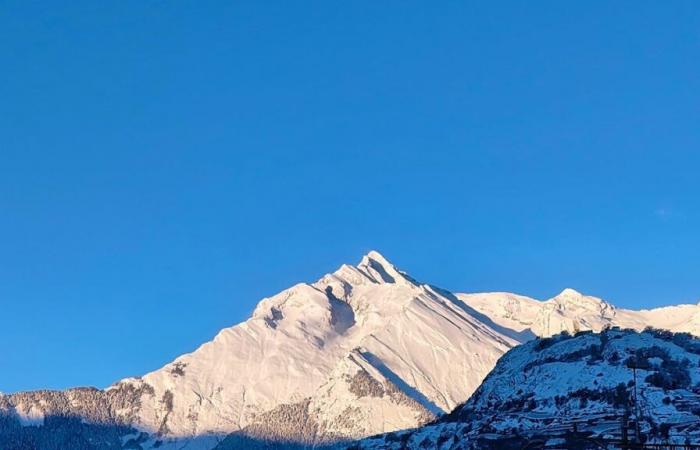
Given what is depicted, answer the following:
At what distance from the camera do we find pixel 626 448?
304 feet
